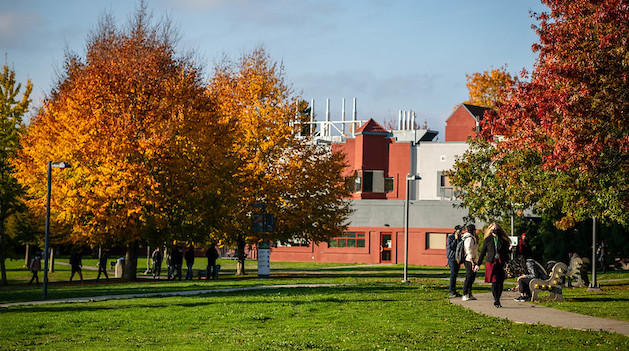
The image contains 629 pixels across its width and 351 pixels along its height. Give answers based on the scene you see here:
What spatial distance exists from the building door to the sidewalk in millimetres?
41926

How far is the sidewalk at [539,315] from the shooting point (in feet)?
48.2

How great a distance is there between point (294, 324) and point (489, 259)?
17.8ft

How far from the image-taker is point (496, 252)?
60.7ft

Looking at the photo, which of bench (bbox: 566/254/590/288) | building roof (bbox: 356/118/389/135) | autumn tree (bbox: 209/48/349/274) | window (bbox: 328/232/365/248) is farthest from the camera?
building roof (bbox: 356/118/389/135)

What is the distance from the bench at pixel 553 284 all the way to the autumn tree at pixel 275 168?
20710mm

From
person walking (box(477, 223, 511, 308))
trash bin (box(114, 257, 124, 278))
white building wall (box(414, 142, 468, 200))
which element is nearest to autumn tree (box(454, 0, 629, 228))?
person walking (box(477, 223, 511, 308))

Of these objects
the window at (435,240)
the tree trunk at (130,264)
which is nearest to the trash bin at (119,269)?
the tree trunk at (130,264)

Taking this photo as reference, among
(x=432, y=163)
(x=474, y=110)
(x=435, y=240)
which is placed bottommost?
(x=435, y=240)

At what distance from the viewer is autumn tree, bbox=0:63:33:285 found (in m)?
37.8

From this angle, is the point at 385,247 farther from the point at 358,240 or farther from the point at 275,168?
the point at 275,168

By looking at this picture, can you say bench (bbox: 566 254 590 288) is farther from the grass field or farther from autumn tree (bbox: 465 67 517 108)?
autumn tree (bbox: 465 67 517 108)

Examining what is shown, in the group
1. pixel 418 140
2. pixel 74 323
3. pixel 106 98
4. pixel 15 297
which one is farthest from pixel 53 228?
pixel 418 140

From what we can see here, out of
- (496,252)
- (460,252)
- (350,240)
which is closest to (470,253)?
(460,252)

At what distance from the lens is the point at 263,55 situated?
43.3 m
